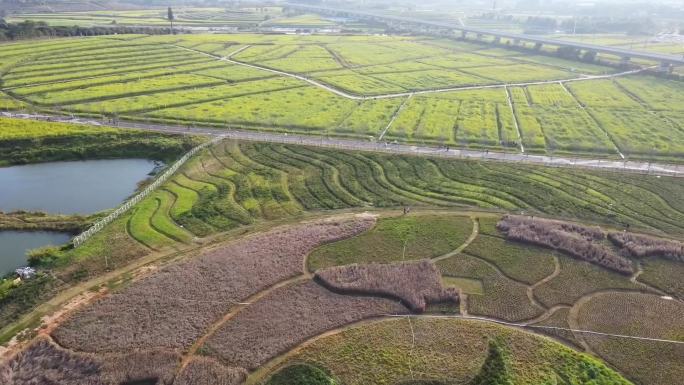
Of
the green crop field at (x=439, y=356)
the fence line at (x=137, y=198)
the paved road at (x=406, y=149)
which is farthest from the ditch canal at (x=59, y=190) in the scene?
the green crop field at (x=439, y=356)

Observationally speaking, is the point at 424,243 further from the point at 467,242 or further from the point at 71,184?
the point at 71,184

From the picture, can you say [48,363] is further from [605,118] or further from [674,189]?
[605,118]

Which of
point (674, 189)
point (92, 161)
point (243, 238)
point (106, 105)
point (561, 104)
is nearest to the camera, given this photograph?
point (243, 238)

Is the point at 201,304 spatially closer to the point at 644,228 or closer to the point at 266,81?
the point at 644,228

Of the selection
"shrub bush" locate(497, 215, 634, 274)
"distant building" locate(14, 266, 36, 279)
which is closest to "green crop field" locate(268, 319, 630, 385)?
"shrub bush" locate(497, 215, 634, 274)

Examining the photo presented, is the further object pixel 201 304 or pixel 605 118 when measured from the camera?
pixel 605 118

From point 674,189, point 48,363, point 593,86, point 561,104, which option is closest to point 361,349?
point 48,363

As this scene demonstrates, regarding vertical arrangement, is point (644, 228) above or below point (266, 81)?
below

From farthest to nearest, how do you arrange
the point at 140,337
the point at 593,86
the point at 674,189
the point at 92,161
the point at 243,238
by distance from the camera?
the point at 593,86 → the point at 92,161 → the point at 674,189 → the point at 243,238 → the point at 140,337
